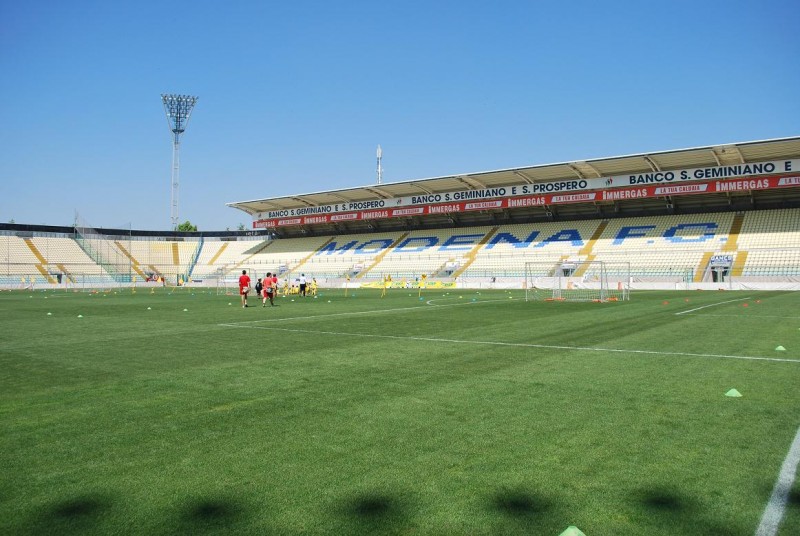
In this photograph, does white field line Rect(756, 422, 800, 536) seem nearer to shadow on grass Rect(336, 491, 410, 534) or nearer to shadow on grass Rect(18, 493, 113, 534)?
shadow on grass Rect(336, 491, 410, 534)

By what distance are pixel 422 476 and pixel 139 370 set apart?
19.1ft

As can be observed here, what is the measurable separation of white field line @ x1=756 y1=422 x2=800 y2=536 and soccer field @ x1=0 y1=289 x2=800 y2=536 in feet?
0.12

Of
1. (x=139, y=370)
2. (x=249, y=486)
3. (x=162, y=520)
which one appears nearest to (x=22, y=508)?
(x=162, y=520)

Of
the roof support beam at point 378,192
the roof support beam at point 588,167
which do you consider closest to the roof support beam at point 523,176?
the roof support beam at point 588,167

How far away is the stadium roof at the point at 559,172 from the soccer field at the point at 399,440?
37.8 meters

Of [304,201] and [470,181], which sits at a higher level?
[470,181]

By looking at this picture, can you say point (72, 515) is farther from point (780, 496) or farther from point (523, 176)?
point (523, 176)

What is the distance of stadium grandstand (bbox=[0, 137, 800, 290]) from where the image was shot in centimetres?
4178

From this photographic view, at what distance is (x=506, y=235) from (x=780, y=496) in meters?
52.7

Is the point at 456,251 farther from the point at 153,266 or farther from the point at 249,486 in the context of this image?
the point at 249,486

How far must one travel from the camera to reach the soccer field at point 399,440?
10.9ft

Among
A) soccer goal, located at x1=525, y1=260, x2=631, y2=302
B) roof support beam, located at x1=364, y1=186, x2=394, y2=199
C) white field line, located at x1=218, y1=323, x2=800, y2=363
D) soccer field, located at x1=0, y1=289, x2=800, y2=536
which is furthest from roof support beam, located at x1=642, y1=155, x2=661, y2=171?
white field line, located at x1=218, y1=323, x2=800, y2=363

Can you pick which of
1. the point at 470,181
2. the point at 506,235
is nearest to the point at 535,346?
the point at 470,181

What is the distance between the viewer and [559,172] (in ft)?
164
